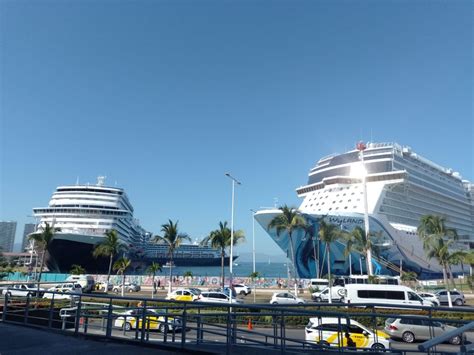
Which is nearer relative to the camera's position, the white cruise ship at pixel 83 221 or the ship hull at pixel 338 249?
the ship hull at pixel 338 249

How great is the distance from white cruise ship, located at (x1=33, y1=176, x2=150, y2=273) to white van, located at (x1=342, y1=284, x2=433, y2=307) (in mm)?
48485

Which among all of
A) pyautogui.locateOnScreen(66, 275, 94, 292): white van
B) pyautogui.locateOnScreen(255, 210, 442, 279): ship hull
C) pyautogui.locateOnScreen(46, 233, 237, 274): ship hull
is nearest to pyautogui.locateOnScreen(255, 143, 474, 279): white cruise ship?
pyautogui.locateOnScreen(255, 210, 442, 279): ship hull

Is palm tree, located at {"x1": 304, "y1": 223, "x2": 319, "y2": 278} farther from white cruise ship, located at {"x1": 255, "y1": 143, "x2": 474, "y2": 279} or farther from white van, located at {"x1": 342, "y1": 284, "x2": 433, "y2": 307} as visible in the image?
white van, located at {"x1": 342, "y1": 284, "x2": 433, "y2": 307}

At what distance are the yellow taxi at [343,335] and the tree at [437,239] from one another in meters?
26.8

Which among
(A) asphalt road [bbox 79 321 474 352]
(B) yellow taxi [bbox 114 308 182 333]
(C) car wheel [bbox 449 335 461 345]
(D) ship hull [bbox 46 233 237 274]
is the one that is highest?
(D) ship hull [bbox 46 233 237 274]

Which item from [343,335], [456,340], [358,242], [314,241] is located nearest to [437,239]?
[358,242]

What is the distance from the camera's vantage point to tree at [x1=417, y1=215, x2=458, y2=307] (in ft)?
102

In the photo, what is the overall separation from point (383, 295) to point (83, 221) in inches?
2312

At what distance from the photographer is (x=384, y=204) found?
51688 millimetres

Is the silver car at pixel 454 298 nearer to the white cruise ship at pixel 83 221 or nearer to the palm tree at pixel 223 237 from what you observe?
the palm tree at pixel 223 237

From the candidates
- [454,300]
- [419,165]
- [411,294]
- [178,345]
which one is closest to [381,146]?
[419,165]

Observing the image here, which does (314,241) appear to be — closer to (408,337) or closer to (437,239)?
(437,239)

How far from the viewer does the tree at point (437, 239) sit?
31.2 meters

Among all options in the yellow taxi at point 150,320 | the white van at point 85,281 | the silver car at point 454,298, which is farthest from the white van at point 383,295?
the white van at point 85,281
